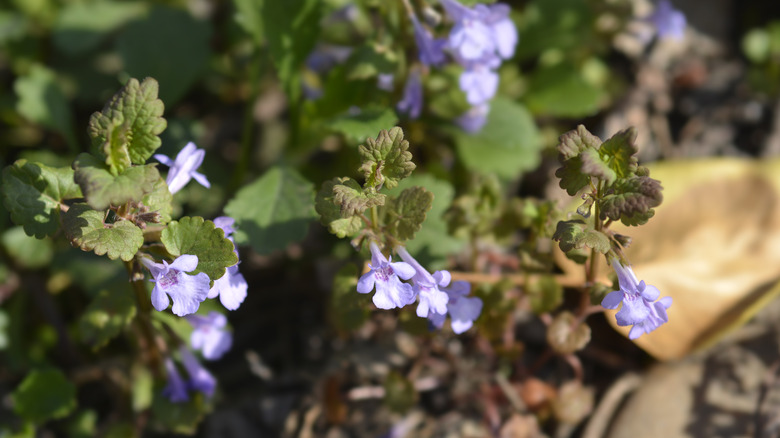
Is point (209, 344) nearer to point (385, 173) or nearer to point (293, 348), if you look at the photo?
point (293, 348)

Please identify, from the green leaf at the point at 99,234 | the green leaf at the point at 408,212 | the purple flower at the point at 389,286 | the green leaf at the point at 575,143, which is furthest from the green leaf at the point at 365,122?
the green leaf at the point at 99,234

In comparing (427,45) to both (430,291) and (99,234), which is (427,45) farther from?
(99,234)

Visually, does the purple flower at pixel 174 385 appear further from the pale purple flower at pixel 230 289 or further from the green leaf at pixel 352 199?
the green leaf at pixel 352 199

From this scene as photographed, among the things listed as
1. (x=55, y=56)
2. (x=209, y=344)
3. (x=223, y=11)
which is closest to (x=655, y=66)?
(x=223, y=11)

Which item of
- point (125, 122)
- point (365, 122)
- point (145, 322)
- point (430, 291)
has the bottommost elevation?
point (145, 322)

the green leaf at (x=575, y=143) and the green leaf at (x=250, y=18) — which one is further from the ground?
the green leaf at (x=575, y=143)

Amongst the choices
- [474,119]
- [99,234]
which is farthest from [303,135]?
[99,234]
